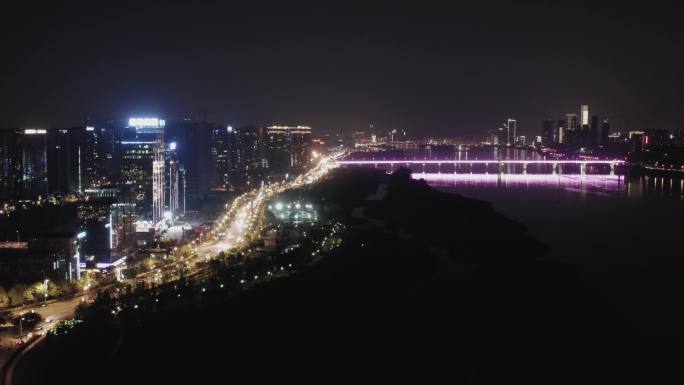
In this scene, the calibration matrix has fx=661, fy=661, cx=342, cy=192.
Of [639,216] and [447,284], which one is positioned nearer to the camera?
[447,284]

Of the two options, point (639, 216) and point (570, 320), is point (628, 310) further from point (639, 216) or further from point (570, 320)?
point (639, 216)

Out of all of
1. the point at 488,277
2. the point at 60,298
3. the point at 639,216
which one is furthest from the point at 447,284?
the point at 639,216

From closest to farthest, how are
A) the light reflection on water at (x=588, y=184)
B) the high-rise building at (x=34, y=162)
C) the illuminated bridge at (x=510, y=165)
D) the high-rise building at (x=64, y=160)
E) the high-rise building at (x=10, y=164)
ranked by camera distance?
1. the high-rise building at (x=10, y=164)
2. the high-rise building at (x=34, y=162)
3. the high-rise building at (x=64, y=160)
4. the light reflection on water at (x=588, y=184)
5. the illuminated bridge at (x=510, y=165)

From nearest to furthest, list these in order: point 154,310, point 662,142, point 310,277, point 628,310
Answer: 1. point 154,310
2. point 628,310
3. point 310,277
4. point 662,142

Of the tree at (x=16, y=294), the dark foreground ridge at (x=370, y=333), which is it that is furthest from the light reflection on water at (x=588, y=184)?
the tree at (x=16, y=294)

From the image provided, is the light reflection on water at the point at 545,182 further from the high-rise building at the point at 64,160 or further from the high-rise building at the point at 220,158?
the high-rise building at the point at 64,160

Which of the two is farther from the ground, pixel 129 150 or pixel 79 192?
pixel 129 150

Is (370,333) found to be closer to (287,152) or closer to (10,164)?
(10,164)

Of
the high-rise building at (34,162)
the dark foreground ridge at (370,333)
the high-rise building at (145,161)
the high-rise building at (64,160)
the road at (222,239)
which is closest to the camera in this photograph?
the dark foreground ridge at (370,333)
